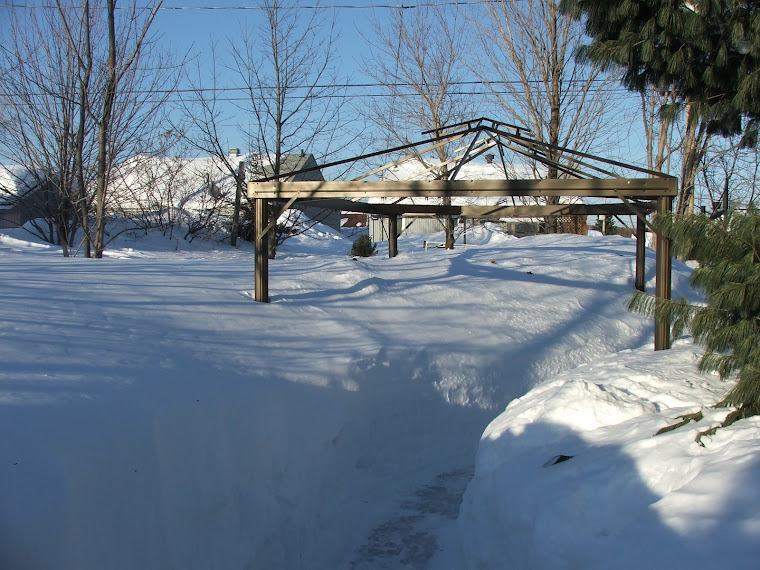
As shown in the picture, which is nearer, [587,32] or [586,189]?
[586,189]

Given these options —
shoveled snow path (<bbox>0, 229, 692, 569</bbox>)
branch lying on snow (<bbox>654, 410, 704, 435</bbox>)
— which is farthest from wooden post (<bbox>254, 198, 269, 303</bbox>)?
branch lying on snow (<bbox>654, 410, 704, 435</bbox>)

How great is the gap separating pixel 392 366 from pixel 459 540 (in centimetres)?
268

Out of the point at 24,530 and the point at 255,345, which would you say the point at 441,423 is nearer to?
the point at 255,345

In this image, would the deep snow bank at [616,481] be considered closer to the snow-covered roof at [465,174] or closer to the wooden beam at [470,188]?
the wooden beam at [470,188]

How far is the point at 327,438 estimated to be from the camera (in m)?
5.79

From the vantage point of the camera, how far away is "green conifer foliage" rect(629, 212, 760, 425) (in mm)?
4164

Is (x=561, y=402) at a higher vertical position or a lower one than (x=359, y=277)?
lower

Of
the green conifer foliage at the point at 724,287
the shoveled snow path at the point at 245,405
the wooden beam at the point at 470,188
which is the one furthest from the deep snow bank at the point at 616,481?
the wooden beam at the point at 470,188

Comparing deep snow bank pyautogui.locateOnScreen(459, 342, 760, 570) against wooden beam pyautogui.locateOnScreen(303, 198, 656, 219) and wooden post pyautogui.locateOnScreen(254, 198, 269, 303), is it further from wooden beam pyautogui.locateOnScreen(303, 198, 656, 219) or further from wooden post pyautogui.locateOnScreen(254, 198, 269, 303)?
wooden beam pyautogui.locateOnScreen(303, 198, 656, 219)

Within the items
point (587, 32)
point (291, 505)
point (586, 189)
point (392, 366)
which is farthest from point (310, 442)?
point (587, 32)

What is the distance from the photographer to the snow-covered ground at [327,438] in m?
3.20

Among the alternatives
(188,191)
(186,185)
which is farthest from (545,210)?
(186,185)

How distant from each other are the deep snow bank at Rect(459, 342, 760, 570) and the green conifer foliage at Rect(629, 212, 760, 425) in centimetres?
40

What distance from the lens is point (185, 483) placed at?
4.24m
